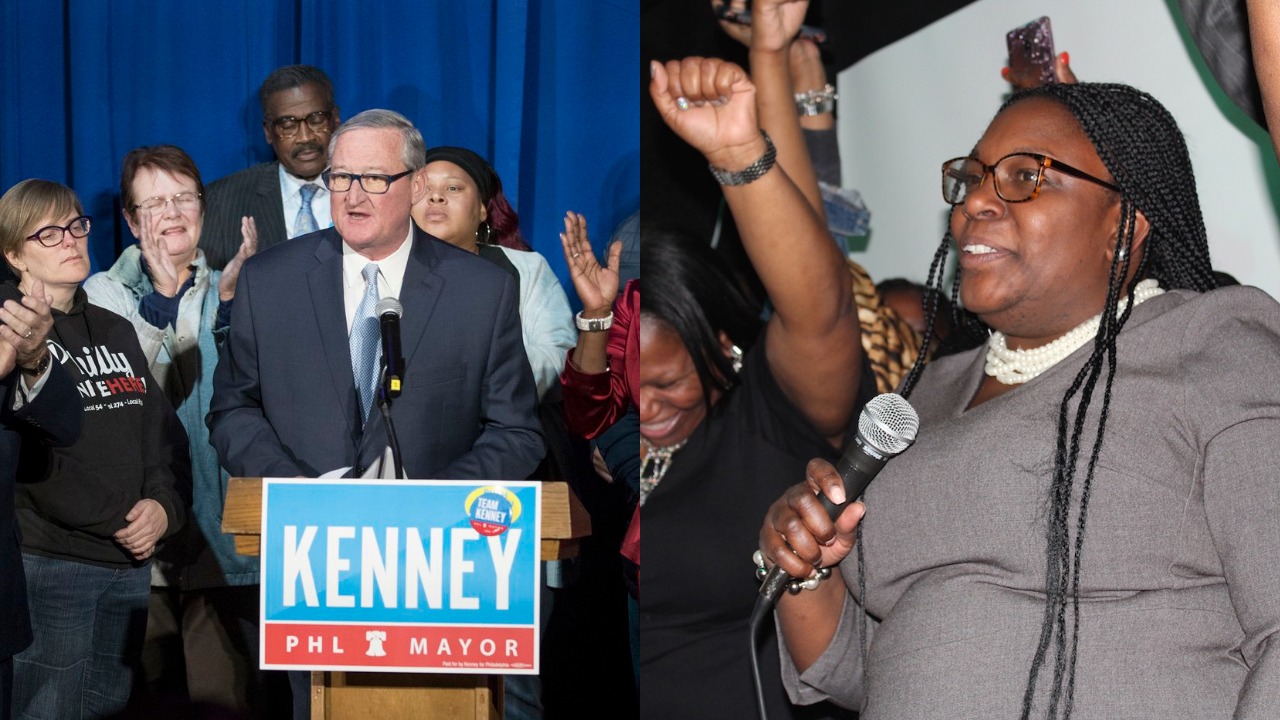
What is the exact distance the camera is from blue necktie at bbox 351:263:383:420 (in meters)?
2.47

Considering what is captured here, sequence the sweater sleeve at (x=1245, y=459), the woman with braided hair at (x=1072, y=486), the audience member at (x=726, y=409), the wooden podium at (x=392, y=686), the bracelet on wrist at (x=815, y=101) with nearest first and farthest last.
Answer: the sweater sleeve at (x=1245, y=459) → the woman with braided hair at (x=1072, y=486) → the wooden podium at (x=392, y=686) → the audience member at (x=726, y=409) → the bracelet on wrist at (x=815, y=101)

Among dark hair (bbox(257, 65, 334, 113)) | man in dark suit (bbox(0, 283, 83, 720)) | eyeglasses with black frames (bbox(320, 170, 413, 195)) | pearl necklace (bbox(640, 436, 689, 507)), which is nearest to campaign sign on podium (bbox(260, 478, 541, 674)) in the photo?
pearl necklace (bbox(640, 436, 689, 507))

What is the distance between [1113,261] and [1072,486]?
475mm

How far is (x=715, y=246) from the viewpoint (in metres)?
2.81

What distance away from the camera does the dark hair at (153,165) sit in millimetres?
2643

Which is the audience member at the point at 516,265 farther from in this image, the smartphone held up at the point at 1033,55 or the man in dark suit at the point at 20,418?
the smartphone held up at the point at 1033,55

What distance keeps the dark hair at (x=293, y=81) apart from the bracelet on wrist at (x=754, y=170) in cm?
94

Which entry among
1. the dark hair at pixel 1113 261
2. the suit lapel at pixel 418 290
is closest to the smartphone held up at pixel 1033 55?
the dark hair at pixel 1113 261

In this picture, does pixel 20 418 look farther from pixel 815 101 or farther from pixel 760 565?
pixel 815 101

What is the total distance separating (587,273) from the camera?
2.62 m

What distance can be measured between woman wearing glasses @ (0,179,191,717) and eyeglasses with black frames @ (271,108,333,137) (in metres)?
0.55

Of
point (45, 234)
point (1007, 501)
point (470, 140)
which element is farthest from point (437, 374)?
point (1007, 501)

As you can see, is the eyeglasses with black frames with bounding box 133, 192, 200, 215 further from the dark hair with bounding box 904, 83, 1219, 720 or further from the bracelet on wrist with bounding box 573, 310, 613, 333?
the dark hair with bounding box 904, 83, 1219, 720

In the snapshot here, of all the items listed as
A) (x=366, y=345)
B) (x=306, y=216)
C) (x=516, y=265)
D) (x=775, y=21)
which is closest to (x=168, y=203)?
(x=306, y=216)
